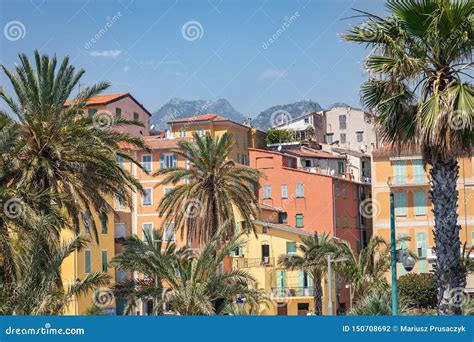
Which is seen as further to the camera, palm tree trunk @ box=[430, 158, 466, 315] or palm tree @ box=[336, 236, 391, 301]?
palm tree @ box=[336, 236, 391, 301]

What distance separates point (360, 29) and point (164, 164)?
57496 mm

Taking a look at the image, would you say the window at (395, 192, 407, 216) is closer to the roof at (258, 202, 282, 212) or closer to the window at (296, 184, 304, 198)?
the window at (296, 184, 304, 198)

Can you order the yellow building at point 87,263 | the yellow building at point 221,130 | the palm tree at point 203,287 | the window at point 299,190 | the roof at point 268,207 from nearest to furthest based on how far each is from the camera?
the palm tree at point 203,287 → the yellow building at point 87,263 → the roof at point 268,207 → the window at point 299,190 → the yellow building at point 221,130

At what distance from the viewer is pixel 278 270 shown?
7106cm

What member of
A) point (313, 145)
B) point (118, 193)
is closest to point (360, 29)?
point (118, 193)

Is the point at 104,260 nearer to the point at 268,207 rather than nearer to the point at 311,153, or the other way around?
the point at 268,207

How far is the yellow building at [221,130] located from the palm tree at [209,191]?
31.0 meters

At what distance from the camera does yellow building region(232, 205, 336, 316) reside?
69.8m

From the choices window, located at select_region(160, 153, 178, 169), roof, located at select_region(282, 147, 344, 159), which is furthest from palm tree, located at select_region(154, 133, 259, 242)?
roof, located at select_region(282, 147, 344, 159)

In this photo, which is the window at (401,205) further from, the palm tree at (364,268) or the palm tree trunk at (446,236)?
the palm tree trunk at (446,236)

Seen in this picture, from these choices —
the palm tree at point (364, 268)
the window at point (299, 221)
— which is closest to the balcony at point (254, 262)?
the window at point (299, 221)

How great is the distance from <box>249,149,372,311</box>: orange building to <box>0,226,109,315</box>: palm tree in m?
Answer: 50.2

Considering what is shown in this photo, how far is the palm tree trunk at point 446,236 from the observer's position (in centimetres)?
1992

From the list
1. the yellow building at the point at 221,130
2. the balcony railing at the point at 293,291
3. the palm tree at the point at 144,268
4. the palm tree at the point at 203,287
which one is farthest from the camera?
the yellow building at the point at 221,130
